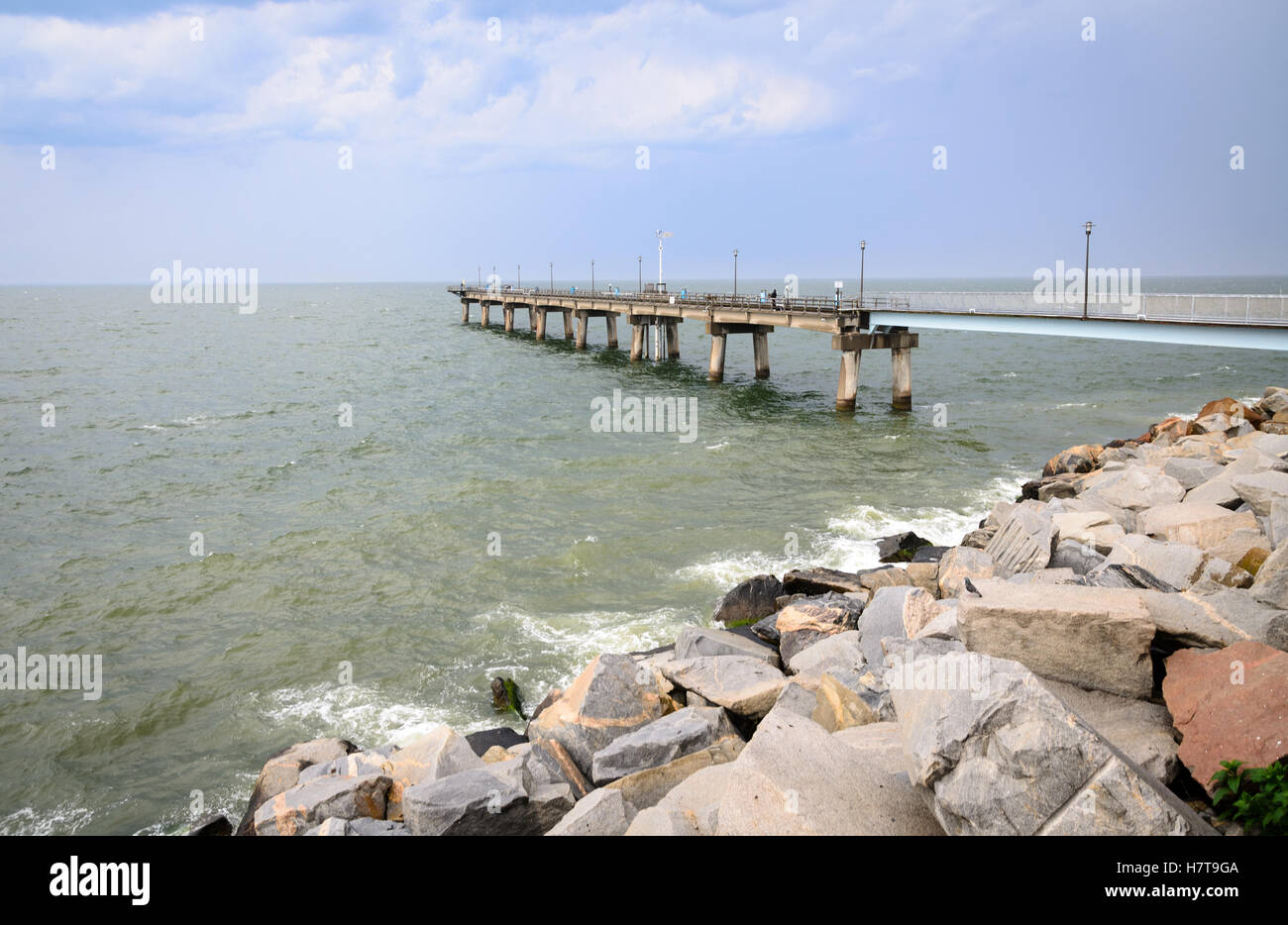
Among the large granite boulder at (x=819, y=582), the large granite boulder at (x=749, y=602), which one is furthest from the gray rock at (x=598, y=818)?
the large granite boulder at (x=819, y=582)

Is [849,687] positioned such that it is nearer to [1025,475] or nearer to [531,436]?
[1025,475]

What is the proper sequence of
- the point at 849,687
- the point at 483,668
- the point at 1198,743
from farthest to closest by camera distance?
the point at 483,668 < the point at 849,687 < the point at 1198,743

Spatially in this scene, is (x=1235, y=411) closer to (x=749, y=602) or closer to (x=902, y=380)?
(x=902, y=380)

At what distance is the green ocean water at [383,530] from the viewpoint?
12344 mm

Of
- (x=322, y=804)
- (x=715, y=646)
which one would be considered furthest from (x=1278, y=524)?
(x=322, y=804)

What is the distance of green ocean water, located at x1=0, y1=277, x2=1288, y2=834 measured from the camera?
40.5ft

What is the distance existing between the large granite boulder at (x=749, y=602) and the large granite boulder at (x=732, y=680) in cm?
336

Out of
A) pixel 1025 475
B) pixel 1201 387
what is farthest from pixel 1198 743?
pixel 1201 387

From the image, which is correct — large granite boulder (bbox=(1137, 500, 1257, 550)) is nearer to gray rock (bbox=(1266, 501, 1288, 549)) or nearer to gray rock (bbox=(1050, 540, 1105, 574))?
gray rock (bbox=(1266, 501, 1288, 549))

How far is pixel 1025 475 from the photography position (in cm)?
2639
